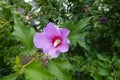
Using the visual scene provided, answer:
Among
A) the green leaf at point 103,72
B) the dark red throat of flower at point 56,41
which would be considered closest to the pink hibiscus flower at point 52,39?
the dark red throat of flower at point 56,41

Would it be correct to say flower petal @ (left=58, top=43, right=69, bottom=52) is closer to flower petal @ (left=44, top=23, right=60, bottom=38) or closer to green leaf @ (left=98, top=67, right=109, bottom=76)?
flower petal @ (left=44, top=23, right=60, bottom=38)

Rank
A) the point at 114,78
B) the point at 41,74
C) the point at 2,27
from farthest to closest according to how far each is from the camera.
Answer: the point at 2,27, the point at 114,78, the point at 41,74

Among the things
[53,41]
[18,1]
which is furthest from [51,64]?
[18,1]

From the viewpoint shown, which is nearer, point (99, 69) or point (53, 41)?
point (53, 41)

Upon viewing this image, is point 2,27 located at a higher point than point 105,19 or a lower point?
higher

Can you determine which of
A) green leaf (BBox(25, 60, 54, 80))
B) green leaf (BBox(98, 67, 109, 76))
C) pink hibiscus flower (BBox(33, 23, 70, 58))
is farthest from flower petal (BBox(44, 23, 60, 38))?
green leaf (BBox(98, 67, 109, 76))

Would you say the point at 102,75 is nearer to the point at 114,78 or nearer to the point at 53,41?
the point at 114,78
